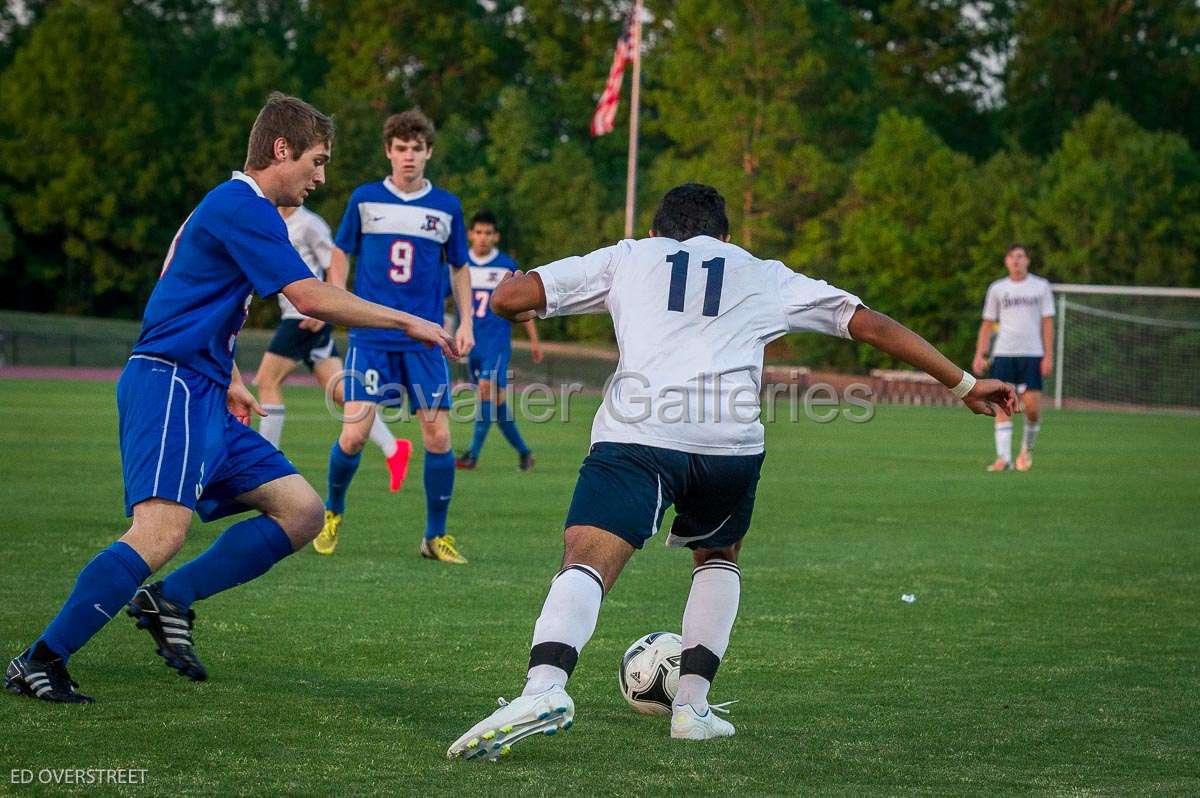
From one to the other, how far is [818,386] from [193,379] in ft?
105

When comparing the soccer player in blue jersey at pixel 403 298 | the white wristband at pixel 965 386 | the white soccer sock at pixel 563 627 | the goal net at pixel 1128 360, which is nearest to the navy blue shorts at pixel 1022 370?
the soccer player in blue jersey at pixel 403 298

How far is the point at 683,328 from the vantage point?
466 centimetres

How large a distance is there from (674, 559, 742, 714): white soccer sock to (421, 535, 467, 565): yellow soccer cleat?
142 inches

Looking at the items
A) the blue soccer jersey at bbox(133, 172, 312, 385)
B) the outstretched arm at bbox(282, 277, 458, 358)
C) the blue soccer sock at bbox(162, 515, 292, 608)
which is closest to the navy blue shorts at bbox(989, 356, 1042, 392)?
the blue soccer sock at bbox(162, 515, 292, 608)

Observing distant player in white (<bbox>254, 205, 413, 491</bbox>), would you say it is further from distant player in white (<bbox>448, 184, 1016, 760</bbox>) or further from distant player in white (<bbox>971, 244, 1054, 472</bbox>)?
distant player in white (<bbox>971, 244, 1054, 472</bbox>)

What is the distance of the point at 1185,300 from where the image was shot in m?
33.3

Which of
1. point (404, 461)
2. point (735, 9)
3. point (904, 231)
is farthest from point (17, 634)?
point (735, 9)

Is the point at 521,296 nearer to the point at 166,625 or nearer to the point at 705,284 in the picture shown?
the point at 705,284

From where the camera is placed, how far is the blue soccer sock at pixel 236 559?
17.2ft

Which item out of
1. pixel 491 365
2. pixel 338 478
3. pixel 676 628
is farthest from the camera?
pixel 491 365

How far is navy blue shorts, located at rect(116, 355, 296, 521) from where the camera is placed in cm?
486

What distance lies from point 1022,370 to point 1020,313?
0.66 metres

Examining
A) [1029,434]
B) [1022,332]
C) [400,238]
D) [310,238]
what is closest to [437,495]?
[400,238]

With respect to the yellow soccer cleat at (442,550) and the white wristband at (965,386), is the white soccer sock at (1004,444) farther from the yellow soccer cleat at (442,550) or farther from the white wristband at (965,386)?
the white wristband at (965,386)
